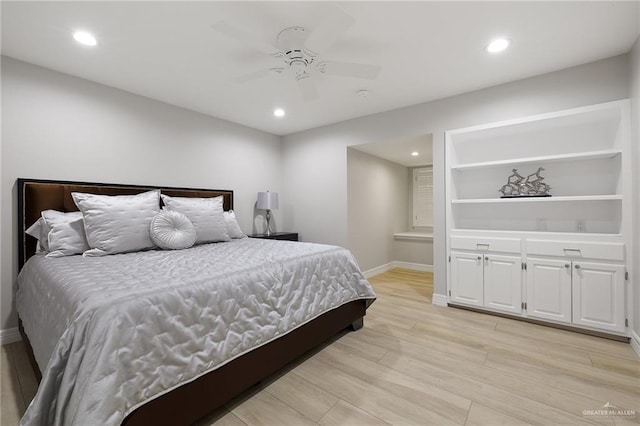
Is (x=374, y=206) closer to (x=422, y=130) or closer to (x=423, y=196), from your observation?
(x=423, y=196)

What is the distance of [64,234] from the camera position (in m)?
2.28

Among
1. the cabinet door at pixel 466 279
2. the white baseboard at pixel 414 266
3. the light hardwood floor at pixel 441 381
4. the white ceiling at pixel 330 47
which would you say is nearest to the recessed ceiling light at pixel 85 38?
the white ceiling at pixel 330 47

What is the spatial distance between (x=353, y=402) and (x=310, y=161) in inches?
139

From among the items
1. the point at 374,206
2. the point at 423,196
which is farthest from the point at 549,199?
the point at 423,196

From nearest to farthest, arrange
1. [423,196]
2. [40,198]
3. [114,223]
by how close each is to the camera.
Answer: [114,223], [40,198], [423,196]

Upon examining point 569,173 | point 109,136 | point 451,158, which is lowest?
point 569,173

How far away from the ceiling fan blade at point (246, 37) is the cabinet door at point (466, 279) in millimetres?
2779

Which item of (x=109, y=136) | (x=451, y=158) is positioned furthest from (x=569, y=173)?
(x=109, y=136)

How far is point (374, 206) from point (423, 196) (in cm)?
154

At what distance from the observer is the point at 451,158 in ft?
10.6

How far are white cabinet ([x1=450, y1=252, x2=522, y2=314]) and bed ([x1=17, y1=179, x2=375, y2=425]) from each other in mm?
1419

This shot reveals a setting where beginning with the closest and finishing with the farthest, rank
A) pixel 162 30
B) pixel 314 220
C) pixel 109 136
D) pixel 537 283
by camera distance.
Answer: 1. pixel 162 30
2. pixel 537 283
3. pixel 109 136
4. pixel 314 220

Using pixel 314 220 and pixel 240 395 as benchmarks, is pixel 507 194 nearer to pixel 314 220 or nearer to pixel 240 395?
pixel 314 220

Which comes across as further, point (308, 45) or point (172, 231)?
point (172, 231)
